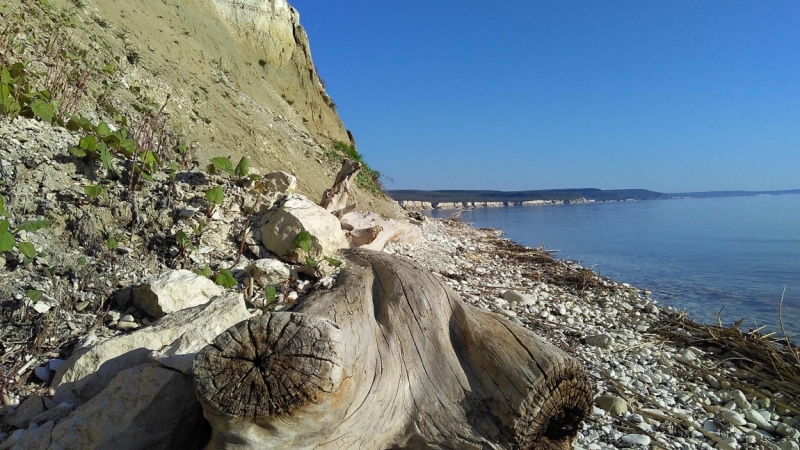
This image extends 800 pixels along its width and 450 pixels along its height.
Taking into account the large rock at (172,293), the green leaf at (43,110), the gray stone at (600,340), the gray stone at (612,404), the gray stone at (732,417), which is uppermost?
the green leaf at (43,110)

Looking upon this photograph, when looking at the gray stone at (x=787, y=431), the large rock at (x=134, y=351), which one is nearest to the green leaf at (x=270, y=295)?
the large rock at (x=134, y=351)

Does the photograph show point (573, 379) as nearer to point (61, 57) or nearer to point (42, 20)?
point (61, 57)

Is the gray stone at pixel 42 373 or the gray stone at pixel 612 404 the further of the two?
the gray stone at pixel 612 404

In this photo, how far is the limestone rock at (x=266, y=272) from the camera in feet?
14.4

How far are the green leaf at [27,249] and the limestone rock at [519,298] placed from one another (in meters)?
5.65

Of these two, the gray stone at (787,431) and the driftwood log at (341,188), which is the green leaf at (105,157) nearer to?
the driftwood log at (341,188)

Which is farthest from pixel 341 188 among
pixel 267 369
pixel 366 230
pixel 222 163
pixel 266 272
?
pixel 267 369

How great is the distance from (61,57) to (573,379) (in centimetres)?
758

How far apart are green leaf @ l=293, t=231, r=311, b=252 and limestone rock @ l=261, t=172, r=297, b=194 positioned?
134cm

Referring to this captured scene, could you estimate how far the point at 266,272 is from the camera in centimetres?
440

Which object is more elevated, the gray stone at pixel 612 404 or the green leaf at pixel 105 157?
the green leaf at pixel 105 157

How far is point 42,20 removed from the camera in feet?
23.2

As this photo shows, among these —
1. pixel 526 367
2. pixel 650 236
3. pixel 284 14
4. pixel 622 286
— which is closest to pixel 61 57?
pixel 526 367

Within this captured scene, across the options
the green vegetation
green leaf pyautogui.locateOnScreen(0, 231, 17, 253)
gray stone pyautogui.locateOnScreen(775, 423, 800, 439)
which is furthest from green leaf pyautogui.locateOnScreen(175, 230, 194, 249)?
the green vegetation
